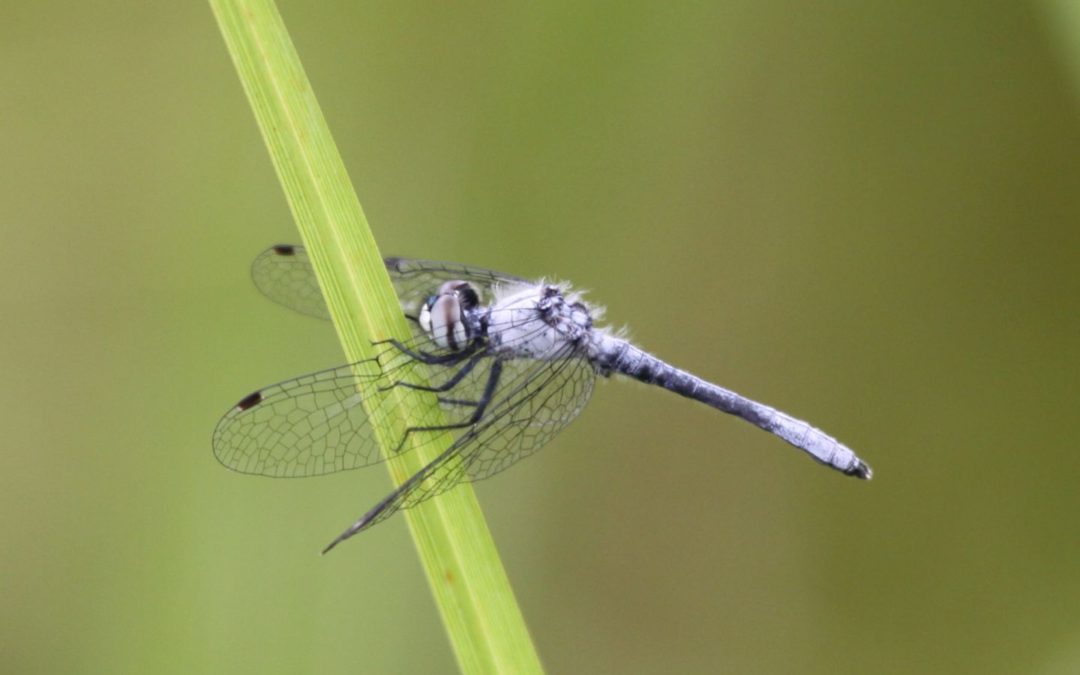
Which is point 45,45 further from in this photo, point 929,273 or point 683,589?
point 929,273

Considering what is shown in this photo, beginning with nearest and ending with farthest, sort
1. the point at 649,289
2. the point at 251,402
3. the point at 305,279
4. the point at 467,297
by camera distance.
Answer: the point at 251,402, the point at 467,297, the point at 305,279, the point at 649,289

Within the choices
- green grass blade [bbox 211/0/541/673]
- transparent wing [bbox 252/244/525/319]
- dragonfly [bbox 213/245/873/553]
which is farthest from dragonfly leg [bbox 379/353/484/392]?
transparent wing [bbox 252/244/525/319]

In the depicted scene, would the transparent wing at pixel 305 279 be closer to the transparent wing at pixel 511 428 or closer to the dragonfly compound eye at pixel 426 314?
the dragonfly compound eye at pixel 426 314

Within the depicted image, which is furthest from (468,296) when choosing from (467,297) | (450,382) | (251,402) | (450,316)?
(251,402)

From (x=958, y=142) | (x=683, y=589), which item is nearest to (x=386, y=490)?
(x=683, y=589)

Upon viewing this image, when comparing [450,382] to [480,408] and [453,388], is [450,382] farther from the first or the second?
[480,408]

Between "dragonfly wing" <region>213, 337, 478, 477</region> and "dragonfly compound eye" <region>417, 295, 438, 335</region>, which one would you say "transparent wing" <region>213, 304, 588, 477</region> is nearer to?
"dragonfly wing" <region>213, 337, 478, 477</region>
